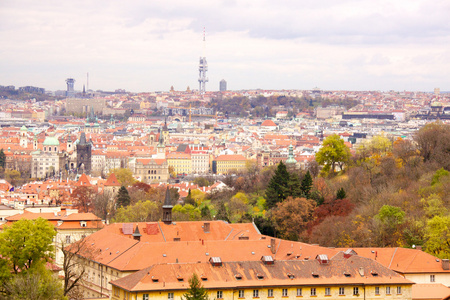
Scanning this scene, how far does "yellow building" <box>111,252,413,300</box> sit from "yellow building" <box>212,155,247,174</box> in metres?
108

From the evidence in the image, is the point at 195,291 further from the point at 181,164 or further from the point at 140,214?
the point at 181,164

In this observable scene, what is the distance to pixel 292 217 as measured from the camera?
55.8 metres

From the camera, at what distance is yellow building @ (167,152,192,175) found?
149 meters

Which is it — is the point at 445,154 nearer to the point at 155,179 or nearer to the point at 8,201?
the point at 8,201

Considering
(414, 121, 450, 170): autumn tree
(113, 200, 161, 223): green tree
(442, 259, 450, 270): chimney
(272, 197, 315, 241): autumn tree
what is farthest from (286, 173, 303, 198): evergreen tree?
(442, 259, 450, 270): chimney

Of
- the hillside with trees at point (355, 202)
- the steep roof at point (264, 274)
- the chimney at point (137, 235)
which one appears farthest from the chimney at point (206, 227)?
the steep roof at point (264, 274)

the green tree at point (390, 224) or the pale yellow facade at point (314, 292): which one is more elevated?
the green tree at point (390, 224)

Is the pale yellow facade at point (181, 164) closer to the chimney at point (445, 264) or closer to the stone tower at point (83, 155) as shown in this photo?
the stone tower at point (83, 155)

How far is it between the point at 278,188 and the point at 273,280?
87.9ft

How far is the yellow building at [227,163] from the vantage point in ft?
483

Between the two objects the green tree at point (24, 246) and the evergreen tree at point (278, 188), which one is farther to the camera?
the evergreen tree at point (278, 188)

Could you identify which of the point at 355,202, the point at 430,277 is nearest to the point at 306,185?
the point at 355,202

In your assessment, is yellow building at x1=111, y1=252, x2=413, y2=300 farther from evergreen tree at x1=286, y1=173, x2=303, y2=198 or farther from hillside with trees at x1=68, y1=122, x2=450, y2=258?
evergreen tree at x1=286, y1=173, x2=303, y2=198

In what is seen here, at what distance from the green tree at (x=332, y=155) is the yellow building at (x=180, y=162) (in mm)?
76802
